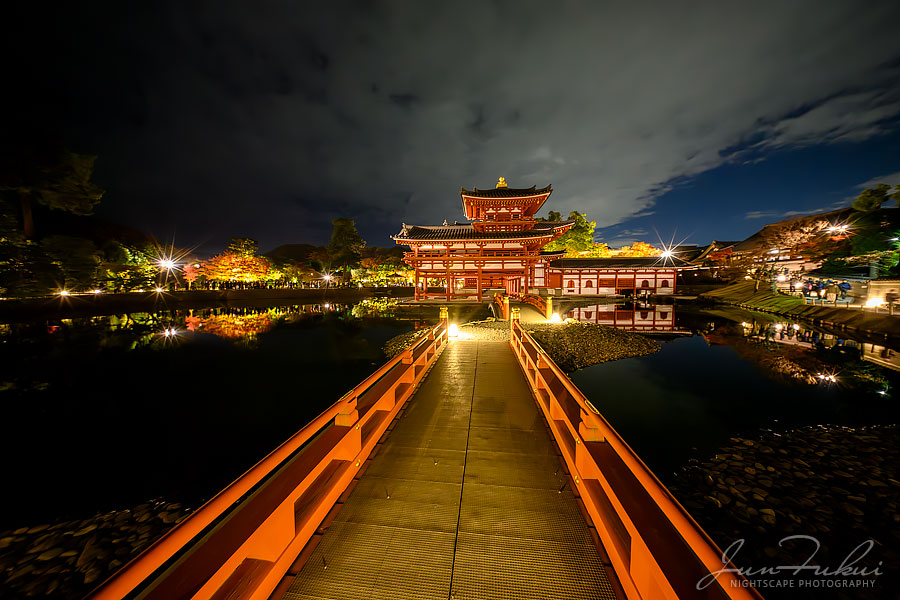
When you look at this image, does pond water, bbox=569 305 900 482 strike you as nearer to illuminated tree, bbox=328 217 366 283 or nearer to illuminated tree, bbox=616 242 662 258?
illuminated tree, bbox=328 217 366 283

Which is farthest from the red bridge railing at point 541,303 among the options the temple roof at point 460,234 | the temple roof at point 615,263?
the temple roof at point 615,263

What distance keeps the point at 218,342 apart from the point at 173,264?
36.4 metres

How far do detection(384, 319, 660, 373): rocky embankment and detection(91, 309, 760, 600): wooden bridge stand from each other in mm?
7376

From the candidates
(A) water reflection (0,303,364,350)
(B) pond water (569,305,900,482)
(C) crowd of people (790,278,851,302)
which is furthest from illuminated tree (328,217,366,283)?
(C) crowd of people (790,278,851,302)

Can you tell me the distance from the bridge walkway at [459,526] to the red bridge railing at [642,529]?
1.18 feet

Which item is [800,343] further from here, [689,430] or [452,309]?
[452,309]

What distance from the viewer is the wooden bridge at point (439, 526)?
183 centimetres

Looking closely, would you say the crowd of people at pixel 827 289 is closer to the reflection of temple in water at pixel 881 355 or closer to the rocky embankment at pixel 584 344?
the reflection of temple in water at pixel 881 355

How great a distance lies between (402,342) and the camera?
1534 centimetres

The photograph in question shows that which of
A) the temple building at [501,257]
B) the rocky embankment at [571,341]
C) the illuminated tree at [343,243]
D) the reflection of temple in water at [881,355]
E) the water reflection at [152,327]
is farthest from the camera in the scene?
the illuminated tree at [343,243]

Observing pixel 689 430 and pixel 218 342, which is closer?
pixel 689 430

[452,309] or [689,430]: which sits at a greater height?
[452,309]

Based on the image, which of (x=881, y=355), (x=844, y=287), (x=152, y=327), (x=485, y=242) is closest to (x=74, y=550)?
(x=152, y=327)

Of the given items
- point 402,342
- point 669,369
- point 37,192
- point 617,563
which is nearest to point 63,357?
point 402,342
